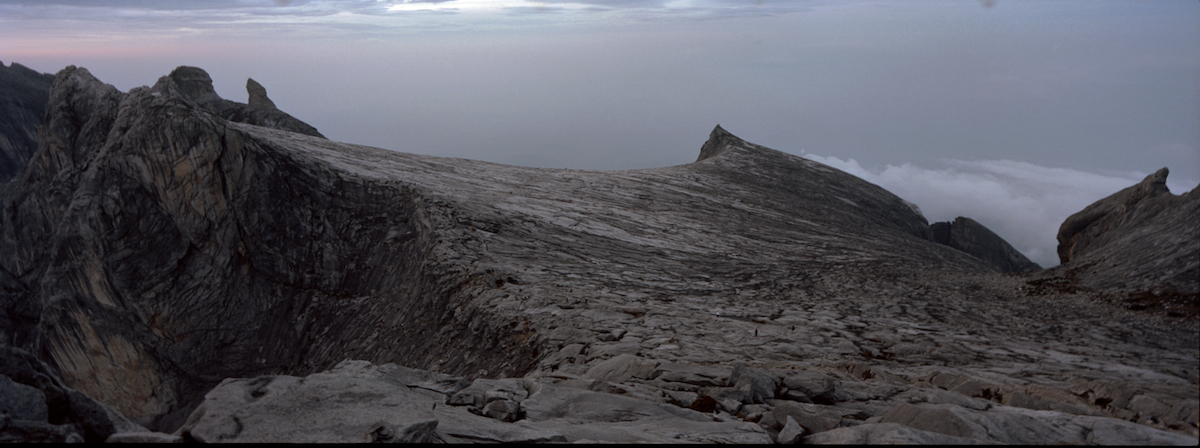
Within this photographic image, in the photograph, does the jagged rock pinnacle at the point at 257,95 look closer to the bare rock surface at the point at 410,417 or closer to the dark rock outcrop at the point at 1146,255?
the bare rock surface at the point at 410,417

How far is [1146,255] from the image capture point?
53.0ft

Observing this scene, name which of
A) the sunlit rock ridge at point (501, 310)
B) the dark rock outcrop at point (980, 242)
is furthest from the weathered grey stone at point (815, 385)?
the dark rock outcrop at point (980, 242)

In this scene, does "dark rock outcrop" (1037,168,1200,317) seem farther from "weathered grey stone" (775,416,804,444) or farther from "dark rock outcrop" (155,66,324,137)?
"dark rock outcrop" (155,66,324,137)

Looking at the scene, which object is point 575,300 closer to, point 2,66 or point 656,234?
point 656,234

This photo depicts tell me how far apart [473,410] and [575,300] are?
20.4 feet

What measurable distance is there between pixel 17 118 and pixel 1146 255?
12581 centimetres

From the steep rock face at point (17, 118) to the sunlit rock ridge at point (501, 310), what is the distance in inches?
3416

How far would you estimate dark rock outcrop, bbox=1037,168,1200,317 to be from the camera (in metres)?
14.3

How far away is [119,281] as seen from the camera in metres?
19.6

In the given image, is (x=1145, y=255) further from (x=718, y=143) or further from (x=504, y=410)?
(x=718, y=143)

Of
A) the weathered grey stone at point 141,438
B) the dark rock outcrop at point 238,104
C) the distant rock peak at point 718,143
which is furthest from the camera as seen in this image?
the dark rock outcrop at point 238,104

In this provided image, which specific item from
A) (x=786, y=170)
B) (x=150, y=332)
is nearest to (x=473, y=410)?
(x=150, y=332)

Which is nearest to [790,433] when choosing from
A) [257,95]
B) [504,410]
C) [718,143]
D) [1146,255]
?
[504,410]

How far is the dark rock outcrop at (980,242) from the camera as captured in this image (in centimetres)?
3788
